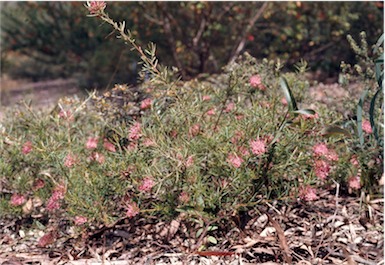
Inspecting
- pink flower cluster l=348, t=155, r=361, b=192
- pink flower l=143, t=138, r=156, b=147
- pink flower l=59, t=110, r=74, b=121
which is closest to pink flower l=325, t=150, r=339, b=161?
pink flower cluster l=348, t=155, r=361, b=192

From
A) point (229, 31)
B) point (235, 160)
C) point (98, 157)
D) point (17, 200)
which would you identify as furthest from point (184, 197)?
point (229, 31)

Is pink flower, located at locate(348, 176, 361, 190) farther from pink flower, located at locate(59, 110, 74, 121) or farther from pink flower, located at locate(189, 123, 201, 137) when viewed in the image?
pink flower, located at locate(59, 110, 74, 121)

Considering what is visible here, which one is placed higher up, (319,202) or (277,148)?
(277,148)

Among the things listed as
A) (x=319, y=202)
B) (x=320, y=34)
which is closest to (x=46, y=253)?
(x=319, y=202)

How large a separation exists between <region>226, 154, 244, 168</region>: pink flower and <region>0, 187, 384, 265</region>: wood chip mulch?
0.21 metres

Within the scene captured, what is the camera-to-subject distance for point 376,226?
93.5 inches

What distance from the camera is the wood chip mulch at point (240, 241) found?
2.10 m

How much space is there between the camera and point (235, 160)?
6.46 ft

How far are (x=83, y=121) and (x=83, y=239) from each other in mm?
1065

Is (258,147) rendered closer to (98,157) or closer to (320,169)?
(320,169)

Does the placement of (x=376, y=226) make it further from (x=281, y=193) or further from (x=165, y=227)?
(x=165, y=227)

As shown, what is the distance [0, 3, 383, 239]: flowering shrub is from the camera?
203cm

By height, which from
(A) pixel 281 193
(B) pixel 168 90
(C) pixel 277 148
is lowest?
(A) pixel 281 193

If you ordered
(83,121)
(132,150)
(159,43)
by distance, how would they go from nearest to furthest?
(132,150) < (83,121) < (159,43)
